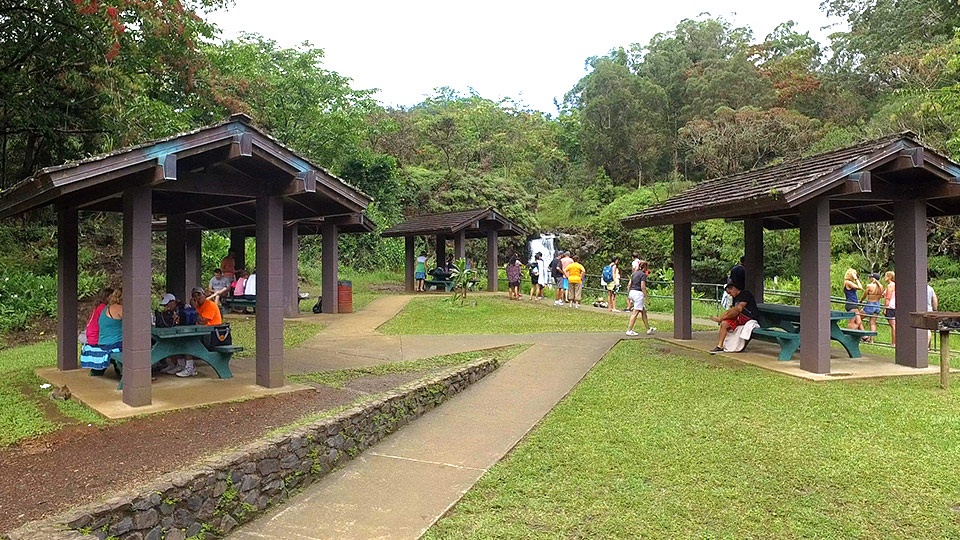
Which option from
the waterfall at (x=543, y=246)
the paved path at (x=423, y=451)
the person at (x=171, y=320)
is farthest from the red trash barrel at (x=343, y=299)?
the waterfall at (x=543, y=246)

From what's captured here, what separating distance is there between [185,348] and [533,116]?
44.4 meters

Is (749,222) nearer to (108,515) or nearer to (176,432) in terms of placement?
(176,432)

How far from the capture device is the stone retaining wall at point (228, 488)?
11.9 feet

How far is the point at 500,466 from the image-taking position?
554cm

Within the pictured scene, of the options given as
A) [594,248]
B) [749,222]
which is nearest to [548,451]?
[749,222]

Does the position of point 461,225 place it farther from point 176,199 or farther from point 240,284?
point 176,199

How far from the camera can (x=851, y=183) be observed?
8.73 metres

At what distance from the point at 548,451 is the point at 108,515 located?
357 centimetres

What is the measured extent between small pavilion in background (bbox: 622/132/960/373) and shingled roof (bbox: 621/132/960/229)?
13 millimetres

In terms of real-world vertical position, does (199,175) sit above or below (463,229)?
below

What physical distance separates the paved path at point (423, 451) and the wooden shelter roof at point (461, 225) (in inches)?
444

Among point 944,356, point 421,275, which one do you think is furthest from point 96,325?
point 421,275

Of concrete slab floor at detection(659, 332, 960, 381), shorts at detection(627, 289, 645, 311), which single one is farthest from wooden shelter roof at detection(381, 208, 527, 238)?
concrete slab floor at detection(659, 332, 960, 381)

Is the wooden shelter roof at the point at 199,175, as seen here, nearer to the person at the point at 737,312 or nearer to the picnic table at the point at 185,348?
the picnic table at the point at 185,348
